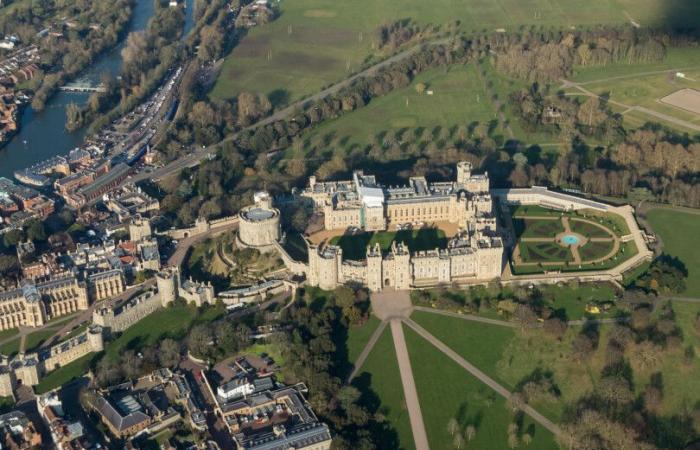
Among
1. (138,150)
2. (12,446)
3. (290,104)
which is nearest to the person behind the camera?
(12,446)

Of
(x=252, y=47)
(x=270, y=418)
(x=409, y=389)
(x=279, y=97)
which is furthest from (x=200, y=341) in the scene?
(x=252, y=47)

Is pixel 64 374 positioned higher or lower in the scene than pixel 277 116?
lower

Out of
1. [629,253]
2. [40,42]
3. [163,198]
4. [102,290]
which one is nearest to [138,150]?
[163,198]

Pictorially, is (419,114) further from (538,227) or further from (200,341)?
(200,341)

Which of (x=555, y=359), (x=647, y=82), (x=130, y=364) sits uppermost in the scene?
(x=647, y=82)

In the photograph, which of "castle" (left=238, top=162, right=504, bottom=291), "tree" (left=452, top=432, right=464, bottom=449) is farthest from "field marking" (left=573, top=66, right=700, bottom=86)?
"tree" (left=452, top=432, right=464, bottom=449)

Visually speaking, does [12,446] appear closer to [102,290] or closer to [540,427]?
[102,290]

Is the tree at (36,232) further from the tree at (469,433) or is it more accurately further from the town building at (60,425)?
the tree at (469,433)

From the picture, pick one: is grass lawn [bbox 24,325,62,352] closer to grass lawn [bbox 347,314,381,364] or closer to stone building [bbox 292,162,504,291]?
stone building [bbox 292,162,504,291]
